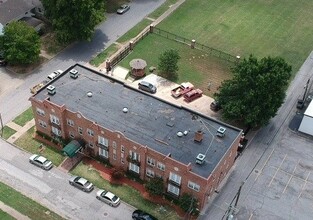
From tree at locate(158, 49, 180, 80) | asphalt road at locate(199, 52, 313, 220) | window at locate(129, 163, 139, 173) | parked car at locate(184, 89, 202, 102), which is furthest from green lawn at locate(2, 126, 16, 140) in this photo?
asphalt road at locate(199, 52, 313, 220)

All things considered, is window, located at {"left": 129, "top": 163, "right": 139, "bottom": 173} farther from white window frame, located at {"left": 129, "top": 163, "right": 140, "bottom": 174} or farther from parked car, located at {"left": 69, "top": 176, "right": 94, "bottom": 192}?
parked car, located at {"left": 69, "top": 176, "right": 94, "bottom": 192}

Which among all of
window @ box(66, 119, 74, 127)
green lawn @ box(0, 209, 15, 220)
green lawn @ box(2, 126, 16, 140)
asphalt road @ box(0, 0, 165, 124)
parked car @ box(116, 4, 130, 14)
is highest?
window @ box(66, 119, 74, 127)

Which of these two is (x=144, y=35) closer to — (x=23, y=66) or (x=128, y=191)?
(x=23, y=66)

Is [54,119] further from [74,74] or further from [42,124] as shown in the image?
[74,74]

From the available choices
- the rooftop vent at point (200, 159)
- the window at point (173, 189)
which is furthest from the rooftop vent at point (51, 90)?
the rooftop vent at point (200, 159)

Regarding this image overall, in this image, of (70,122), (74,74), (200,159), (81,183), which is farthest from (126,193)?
(74,74)

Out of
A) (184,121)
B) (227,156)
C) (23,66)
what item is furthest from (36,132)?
(227,156)

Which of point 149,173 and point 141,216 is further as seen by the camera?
point 149,173
